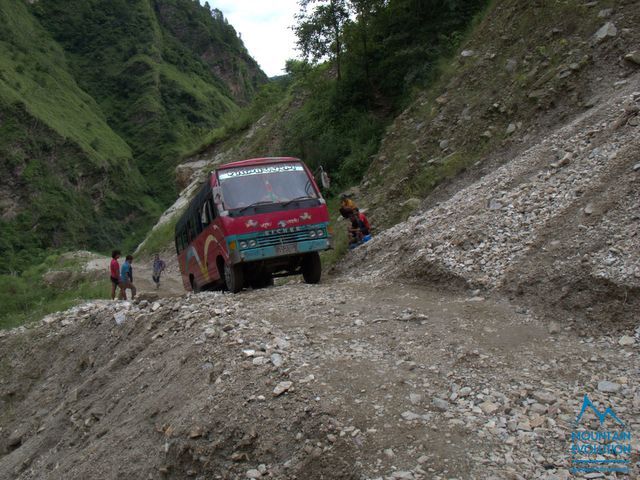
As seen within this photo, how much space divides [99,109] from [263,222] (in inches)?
2792

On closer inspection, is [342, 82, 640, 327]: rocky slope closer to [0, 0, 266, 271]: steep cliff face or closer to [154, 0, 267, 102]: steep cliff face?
[0, 0, 266, 271]: steep cliff face

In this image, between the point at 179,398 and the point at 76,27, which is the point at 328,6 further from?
the point at 76,27

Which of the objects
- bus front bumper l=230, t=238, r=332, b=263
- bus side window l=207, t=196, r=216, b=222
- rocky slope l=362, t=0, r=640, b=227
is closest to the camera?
bus front bumper l=230, t=238, r=332, b=263

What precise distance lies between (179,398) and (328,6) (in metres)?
18.3

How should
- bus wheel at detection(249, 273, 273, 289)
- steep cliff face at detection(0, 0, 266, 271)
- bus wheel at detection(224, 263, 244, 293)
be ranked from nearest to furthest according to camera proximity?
bus wheel at detection(224, 263, 244, 293) < bus wheel at detection(249, 273, 273, 289) < steep cliff face at detection(0, 0, 266, 271)

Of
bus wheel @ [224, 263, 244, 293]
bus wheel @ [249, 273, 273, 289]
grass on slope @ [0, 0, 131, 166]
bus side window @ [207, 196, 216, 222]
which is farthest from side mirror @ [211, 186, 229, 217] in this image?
grass on slope @ [0, 0, 131, 166]

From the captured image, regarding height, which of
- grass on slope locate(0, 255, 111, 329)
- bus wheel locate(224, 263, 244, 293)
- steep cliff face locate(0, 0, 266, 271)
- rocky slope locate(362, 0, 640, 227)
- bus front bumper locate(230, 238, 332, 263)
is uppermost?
steep cliff face locate(0, 0, 266, 271)

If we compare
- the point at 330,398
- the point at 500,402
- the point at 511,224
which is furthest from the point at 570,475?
the point at 511,224

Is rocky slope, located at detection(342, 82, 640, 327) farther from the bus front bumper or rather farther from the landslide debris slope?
the bus front bumper

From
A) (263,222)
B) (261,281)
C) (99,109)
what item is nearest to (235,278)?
(263,222)

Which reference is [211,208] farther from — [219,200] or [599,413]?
[599,413]

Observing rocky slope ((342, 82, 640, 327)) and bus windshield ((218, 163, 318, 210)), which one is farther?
bus windshield ((218, 163, 318, 210))

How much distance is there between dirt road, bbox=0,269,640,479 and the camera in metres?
4.76

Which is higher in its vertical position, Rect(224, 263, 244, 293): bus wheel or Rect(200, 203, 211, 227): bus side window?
Rect(200, 203, 211, 227): bus side window
